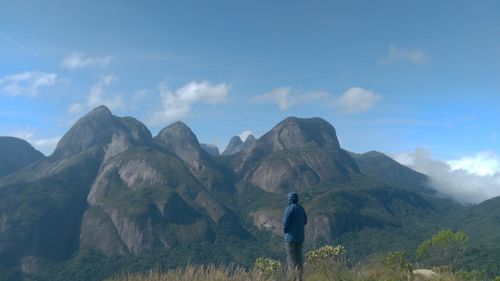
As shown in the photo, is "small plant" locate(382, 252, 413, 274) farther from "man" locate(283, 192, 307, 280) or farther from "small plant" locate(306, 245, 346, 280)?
"man" locate(283, 192, 307, 280)

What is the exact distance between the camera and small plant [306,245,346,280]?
52.4 feet

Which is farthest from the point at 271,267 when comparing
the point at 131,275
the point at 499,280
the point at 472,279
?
the point at 499,280

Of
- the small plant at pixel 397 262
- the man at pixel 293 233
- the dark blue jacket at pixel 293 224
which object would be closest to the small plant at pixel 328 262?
the man at pixel 293 233

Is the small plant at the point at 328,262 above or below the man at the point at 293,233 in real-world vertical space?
below

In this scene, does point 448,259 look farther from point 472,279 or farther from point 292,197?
point 292,197

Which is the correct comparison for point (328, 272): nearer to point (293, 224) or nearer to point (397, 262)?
point (293, 224)

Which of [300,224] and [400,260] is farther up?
[300,224]

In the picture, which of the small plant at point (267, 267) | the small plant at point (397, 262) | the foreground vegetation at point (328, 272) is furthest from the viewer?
the small plant at point (397, 262)

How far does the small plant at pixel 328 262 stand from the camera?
52.4 feet

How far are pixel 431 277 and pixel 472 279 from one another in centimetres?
135

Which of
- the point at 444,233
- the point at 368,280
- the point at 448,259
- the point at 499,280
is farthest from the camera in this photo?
the point at 444,233

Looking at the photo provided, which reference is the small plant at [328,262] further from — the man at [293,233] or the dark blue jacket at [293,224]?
the dark blue jacket at [293,224]

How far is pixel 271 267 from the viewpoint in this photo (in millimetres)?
16297

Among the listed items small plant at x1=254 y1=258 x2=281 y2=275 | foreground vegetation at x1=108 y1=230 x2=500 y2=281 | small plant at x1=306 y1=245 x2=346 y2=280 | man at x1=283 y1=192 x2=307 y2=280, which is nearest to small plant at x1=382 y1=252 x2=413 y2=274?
foreground vegetation at x1=108 y1=230 x2=500 y2=281
